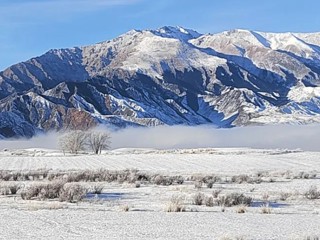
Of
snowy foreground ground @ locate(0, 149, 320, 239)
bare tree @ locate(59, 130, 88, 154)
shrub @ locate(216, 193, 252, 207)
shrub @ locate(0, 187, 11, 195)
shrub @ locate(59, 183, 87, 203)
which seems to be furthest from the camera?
bare tree @ locate(59, 130, 88, 154)

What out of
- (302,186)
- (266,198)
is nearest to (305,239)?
(266,198)

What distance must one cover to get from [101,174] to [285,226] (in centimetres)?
2425

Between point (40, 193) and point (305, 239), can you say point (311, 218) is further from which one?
point (40, 193)

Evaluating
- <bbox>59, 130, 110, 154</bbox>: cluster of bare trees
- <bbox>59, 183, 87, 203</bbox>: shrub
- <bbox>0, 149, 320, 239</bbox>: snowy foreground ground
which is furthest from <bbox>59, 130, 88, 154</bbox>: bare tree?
<bbox>59, 183, 87, 203</bbox>: shrub

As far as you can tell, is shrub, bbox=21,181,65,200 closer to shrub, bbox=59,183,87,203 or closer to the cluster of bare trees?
shrub, bbox=59,183,87,203

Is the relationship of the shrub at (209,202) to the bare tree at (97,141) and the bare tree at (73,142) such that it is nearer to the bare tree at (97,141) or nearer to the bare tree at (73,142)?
the bare tree at (73,142)

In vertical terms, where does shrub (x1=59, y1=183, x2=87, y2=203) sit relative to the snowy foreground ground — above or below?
above

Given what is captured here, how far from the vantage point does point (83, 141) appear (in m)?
147

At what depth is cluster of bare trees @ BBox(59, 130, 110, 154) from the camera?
140025mm

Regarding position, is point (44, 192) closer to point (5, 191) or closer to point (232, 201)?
point (5, 191)

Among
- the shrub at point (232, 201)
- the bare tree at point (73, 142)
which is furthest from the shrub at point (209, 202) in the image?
the bare tree at point (73, 142)

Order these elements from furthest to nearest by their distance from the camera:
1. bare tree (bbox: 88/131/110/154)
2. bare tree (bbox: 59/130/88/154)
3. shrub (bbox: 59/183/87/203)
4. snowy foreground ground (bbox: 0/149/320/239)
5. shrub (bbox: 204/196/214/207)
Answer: bare tree (bbox: 88/131/110/154)
bare tree (bbox: 59/130/88/154)
shrub (bbox: 59/183/87/203)
shrub (bbox: 204/196/214/207)
snowy foreground ground (bbox: 0/149/320/239)

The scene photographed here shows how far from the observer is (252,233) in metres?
16.8

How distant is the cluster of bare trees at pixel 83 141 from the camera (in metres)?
140
